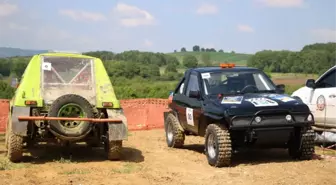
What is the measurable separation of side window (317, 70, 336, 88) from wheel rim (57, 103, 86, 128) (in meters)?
5.37

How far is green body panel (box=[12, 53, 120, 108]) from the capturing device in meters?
8.51

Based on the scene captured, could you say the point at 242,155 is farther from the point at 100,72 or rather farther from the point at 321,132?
the point at 100,72

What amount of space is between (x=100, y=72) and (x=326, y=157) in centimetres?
459

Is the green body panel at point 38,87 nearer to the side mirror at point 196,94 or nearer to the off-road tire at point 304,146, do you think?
the side mirror at point 196,94

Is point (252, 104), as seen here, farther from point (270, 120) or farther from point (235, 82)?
point (235, 82)

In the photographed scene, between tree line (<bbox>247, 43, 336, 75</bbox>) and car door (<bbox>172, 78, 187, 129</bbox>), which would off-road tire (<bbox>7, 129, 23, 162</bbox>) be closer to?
car door (<bbox>172, 78, 187, 129</bbox>)

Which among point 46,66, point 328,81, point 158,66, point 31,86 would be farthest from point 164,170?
point 158,66

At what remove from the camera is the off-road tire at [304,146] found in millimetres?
8055

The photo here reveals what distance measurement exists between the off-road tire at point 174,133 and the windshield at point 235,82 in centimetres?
160

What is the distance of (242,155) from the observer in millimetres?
9133

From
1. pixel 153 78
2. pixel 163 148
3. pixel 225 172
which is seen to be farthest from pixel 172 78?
pixel 225 172

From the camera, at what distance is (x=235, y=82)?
29.6ft

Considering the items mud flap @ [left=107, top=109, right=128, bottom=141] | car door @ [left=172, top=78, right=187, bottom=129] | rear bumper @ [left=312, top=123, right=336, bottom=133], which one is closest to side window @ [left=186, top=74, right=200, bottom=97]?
car door @ [left=172, top=78, right=187, bottom=129]

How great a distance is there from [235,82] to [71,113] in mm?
3136
